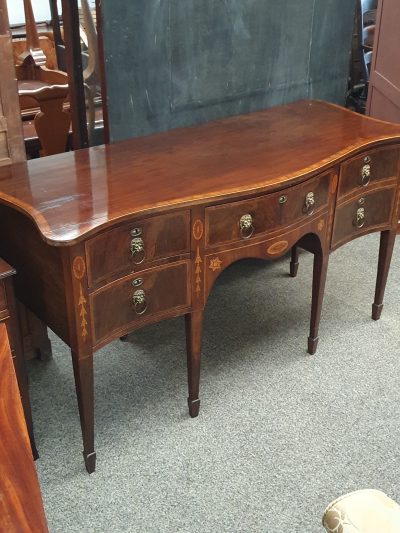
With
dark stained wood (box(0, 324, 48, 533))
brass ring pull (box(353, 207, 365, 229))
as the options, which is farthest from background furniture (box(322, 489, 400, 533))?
brass ring pull (box(353, 207, 365, 229))

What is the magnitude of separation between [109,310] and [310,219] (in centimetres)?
75

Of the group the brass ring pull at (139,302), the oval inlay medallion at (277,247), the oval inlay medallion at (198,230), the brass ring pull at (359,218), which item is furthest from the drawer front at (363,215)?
the brass ring pull at (139,302)

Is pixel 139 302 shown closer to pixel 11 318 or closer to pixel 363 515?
pixel 11 318

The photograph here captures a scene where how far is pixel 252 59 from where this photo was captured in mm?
2658

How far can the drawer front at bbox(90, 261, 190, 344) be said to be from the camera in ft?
5.74

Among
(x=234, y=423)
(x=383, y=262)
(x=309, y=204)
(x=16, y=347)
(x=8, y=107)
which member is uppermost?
Answer: (x=8, y=107)

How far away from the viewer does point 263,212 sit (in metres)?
1.97

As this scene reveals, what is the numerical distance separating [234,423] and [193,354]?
0.91 ft

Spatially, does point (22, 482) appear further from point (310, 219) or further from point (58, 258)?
point (310, 219)

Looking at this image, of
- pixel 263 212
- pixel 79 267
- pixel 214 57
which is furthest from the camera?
pixel 214 57

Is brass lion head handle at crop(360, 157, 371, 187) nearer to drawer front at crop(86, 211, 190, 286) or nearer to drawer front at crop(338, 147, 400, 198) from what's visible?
drawer front at crop(338, 147, 400, 198)

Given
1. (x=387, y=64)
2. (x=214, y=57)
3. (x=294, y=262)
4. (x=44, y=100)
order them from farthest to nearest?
(x=387, y=64)
(x=294, y=262)
(x=44, y=100)
(x=214, y=57)

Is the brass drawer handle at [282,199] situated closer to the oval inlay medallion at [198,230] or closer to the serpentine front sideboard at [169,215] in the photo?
the serpentine front sideboard at [169,215]

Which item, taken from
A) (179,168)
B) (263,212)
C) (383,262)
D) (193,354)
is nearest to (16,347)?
(193,354)
